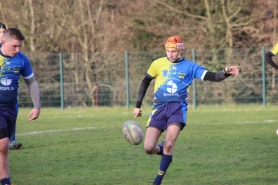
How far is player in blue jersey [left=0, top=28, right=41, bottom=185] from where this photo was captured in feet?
23.2

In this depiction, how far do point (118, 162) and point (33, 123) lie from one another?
8.49 metres

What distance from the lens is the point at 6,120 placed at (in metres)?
7.31

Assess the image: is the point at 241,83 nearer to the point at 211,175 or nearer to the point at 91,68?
the point at 91,68

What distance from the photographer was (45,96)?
2444 cm

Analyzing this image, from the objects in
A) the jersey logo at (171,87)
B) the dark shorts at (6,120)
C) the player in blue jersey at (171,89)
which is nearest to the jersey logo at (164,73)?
the player in blue jersey at (171,89)

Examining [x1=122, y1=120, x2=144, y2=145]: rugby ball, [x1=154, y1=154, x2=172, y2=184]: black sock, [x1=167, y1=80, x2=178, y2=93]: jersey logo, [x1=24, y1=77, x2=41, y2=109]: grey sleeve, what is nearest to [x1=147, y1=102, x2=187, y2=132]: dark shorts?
[x1=167, y1=80, x2=178, y2=93]: jersey logo

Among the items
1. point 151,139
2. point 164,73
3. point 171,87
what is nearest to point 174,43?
point 164,73

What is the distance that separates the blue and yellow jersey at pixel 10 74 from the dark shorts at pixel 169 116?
1.75 metres

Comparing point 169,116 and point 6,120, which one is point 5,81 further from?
point 169,116

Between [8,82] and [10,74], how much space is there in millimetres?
98

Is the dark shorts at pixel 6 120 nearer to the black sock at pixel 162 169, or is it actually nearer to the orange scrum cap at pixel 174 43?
the black sock at pixel 162 169

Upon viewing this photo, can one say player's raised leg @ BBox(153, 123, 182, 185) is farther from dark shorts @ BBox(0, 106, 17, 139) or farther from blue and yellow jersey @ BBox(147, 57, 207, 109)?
dark shorts @ BBox(0, 106, 17, 139)

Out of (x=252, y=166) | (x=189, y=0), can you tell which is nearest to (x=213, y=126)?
(x=252, y=166)

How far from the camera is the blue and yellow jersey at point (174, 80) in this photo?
26.3 feet
